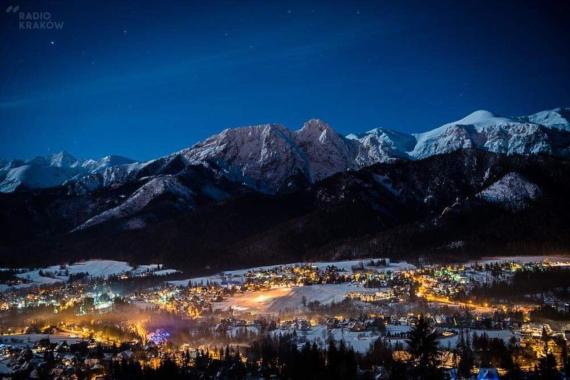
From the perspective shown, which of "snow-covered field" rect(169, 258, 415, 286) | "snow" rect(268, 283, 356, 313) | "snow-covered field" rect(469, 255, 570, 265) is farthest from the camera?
"snow-covered field" rect(169, 258, 415, 286)

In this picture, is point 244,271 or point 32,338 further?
point 244,271

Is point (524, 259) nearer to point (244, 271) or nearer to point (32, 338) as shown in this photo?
point (244, 271)

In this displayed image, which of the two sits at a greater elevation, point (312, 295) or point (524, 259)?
point (524, 259)

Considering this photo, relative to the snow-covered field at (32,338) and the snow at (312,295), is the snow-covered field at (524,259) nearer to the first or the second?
the snow at (312,295)

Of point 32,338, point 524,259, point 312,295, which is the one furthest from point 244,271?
point 32,338

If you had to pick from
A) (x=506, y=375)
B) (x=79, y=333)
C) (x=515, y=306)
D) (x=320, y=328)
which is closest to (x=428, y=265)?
(x=515, y=306)

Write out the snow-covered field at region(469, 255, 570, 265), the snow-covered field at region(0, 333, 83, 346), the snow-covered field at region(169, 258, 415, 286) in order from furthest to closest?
the snow-covered field at region(169, 258, 415, 286)
the snow-covered field at region(469, 255, 570, 265)
the snow-covered field at region(0, 333, 83, 346)

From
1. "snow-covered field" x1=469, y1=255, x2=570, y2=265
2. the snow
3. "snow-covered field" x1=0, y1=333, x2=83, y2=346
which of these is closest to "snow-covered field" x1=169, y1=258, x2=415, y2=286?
"snow-covered field" x1=469, y1=255, x2=570, y2=265


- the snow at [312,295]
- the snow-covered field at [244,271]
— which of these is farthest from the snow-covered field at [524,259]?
the snow at [312,295]

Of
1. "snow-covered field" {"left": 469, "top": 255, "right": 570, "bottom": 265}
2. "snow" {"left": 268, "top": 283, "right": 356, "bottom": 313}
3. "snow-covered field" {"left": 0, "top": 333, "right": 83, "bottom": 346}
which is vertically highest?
"snow-covered field" {"left": 469, "top": 255, "right": 570, "bottom": 265}

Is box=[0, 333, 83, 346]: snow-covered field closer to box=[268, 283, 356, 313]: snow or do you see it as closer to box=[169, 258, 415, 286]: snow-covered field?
box=[268, 283, 356, 313]: snow

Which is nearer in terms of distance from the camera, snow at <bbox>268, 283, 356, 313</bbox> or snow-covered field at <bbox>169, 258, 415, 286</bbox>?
snow at <bbox>268, 283, 356, 313</bbox>

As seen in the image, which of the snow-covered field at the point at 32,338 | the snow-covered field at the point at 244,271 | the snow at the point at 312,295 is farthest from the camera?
the snow-covered field at the point at 244,271
